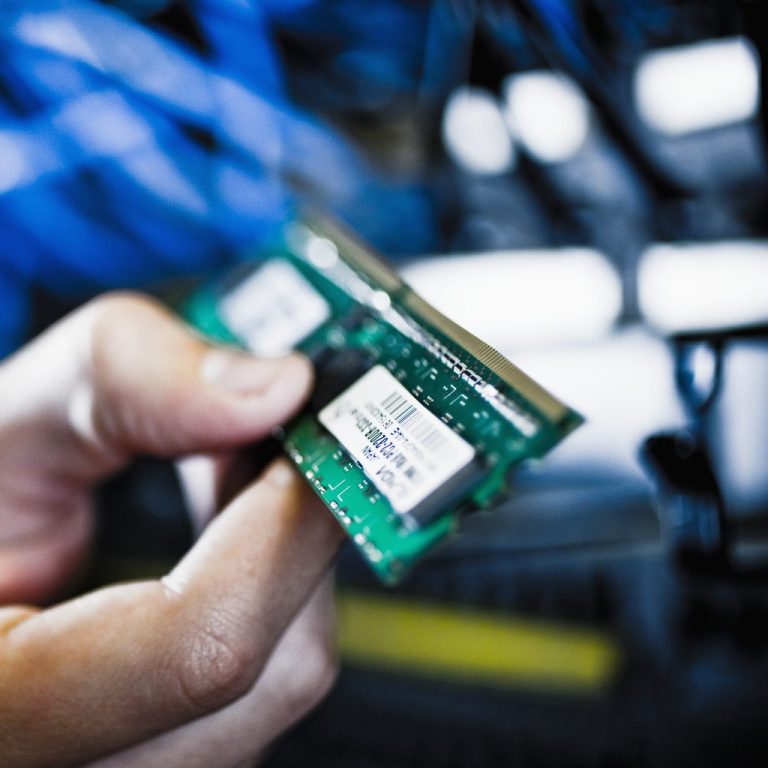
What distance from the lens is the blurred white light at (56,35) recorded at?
0.75 m

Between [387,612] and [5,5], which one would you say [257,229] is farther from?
[387,612]

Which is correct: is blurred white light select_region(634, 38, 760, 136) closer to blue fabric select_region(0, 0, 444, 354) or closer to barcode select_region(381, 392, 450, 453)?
blue fabric select_region(0, 0, 444, 354)

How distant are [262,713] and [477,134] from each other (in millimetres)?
688

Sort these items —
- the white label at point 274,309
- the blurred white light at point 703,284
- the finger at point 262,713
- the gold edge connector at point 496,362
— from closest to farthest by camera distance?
1. the gold edge connector at point 496,362
2. the finger at point 262,713
3. the white label at point 274,309
4. the blurred white light at point 703,284

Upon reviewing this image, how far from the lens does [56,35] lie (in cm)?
76

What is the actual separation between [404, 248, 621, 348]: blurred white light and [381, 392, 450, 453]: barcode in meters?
0.38

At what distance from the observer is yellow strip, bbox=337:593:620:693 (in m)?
0.62

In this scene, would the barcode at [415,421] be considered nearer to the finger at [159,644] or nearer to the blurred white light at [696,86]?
the finger at [159,644]

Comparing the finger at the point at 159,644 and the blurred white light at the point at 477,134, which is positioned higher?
the blurred white light at the point at 477,134

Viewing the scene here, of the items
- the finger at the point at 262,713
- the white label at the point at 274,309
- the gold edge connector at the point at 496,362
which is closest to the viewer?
the gold edge connector at the point at 496,362

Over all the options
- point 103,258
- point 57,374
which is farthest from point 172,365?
point 103,258

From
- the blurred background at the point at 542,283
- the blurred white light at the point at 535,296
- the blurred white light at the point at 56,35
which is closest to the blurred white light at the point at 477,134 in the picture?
the blurred background at the point at 542,283

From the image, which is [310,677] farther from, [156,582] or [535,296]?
[535,296]

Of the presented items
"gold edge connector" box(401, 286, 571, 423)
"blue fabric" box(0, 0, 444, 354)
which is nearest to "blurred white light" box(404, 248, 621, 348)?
"blue fabric" box(0, 0, 444, 354)
